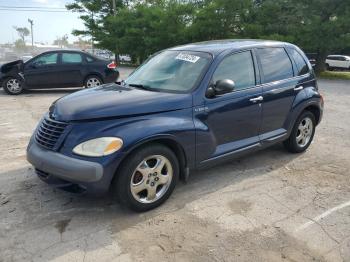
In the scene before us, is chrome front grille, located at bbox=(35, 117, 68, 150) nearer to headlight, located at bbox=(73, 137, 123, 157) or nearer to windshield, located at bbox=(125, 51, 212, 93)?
headlight, located at bbox=(73, 137, 123, 157)

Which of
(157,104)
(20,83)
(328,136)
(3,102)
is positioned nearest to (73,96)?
(157,104)

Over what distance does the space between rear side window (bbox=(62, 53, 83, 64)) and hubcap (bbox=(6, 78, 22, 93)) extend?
1.69 m

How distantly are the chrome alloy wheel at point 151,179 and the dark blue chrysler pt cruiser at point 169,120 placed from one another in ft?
0.04

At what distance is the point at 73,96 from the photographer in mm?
4168

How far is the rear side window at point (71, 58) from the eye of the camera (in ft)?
39.4

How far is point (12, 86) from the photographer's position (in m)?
11.9

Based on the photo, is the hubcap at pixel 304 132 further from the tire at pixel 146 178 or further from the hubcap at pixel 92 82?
the hubcap at pixel 92 82

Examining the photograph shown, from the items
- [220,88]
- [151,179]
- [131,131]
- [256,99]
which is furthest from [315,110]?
[131,131]

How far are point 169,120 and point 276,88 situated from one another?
6.19 feet

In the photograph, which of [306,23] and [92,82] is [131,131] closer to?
[92,82]

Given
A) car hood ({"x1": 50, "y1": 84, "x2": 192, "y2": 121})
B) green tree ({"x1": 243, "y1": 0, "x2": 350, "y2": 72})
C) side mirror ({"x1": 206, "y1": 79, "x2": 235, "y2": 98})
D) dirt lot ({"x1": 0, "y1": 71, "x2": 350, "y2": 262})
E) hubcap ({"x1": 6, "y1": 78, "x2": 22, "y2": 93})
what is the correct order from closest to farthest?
dirt lot ({"x1": 0, "y1": 71, "x2": 350, "y2": 262})
car hood ({"x1": 50, "y1": 84, "x2": 192, "y2": 121})
side mirror ({"x1": 206, "y1": 79, "x2": 235, "y2": 98})
hubcap ({"x1": 6, "y1": 78, "x2": 22, "y2": 93})
green tree ({"x1": 243, "y1": 0, "x2": 350, "y2": 72})

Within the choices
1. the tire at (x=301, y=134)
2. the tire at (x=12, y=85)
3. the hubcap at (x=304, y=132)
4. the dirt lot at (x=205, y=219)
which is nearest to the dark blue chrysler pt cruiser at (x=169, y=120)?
the tire at (x=301, y=134)

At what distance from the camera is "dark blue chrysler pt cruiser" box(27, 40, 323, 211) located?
11.5ft


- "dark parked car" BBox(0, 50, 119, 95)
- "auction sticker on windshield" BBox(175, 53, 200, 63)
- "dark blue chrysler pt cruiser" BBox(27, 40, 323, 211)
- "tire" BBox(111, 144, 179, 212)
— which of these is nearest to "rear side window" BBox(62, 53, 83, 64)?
"dark parked car" BBox(0, 50, 119, 95)
